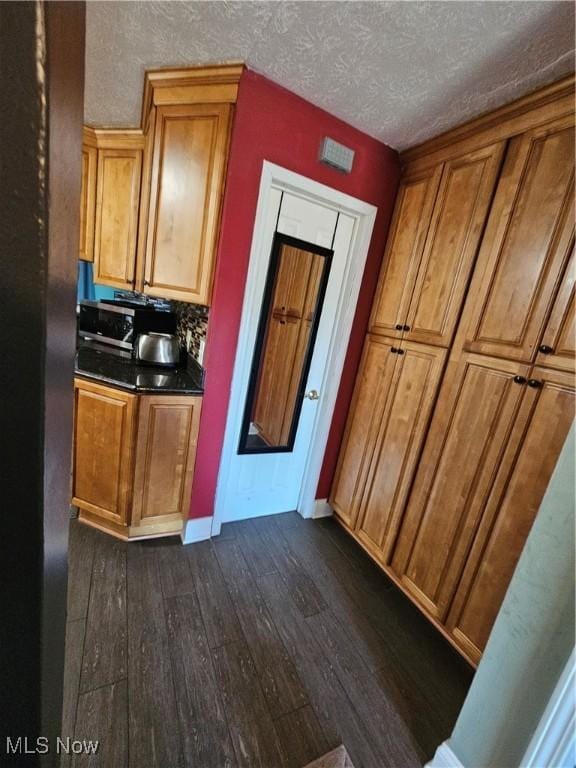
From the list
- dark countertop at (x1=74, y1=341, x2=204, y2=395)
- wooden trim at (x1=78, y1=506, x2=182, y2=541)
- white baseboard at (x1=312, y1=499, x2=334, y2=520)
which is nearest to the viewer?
dark countertop at (x1=74, y1=341, x2=204, y2=395)

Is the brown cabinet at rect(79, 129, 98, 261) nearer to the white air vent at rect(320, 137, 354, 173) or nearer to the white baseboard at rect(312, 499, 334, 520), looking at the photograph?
the white air vent at rect(320, 137, 354, 173)

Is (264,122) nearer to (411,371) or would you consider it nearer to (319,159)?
(319,159)

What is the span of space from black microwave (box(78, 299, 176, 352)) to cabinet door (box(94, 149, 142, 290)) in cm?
16

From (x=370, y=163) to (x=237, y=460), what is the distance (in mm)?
1924

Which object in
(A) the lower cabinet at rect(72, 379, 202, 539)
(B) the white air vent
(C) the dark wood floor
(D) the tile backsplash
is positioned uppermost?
(B) the white air vent

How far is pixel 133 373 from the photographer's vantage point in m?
1.76

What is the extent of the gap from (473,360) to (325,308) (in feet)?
3.01

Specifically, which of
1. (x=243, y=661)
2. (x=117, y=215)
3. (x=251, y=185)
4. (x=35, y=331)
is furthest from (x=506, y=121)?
(x=243, y=661)

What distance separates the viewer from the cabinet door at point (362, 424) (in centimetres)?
190

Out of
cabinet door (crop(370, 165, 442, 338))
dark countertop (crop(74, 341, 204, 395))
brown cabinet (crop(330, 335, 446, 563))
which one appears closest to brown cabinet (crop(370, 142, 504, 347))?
cabinet door (crop(370, 165, 442, 338))

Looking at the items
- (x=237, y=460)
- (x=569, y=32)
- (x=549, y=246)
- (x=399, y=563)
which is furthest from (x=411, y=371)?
(x=569, y=32)

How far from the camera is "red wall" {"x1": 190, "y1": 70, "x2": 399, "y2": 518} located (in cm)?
148

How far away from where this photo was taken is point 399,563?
1.69 m

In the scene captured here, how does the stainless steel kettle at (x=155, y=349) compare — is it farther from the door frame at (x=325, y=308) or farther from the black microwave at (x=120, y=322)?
the door frame at (x=325, y=308)
